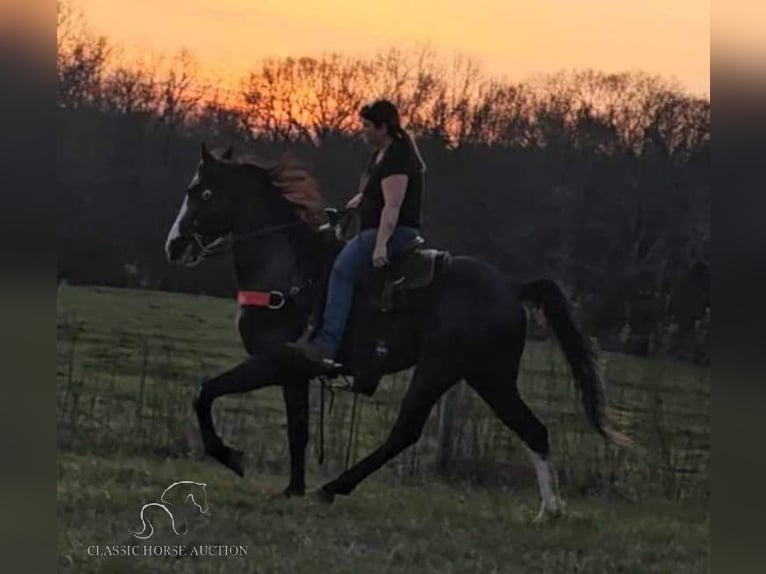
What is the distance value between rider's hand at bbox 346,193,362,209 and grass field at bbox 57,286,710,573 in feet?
2.14

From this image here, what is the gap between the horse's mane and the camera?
17.7ft

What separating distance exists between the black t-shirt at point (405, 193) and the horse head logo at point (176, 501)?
1298 mm

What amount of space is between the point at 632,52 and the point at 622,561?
7.03 ft

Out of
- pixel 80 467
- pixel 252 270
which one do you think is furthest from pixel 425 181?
pixel 80 467

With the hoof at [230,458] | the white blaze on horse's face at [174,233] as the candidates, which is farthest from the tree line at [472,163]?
the hoof at [230,458]

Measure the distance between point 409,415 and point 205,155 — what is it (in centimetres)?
140

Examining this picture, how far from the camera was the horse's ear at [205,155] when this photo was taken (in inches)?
211

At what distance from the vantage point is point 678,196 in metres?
5.44

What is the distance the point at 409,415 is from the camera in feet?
17.7

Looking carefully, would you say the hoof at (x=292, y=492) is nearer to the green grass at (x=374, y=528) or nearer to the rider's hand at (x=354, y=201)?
the green grass at (x=374, y=528)

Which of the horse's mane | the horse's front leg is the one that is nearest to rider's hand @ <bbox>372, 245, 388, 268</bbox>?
the horse's mane

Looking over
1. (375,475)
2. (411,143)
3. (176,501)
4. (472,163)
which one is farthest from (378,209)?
(176,501)

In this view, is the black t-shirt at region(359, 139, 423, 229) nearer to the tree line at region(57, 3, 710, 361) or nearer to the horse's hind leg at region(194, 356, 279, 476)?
the tree line at region(57, 3, 710, 361)

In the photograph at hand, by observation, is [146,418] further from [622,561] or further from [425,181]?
[622,561]
